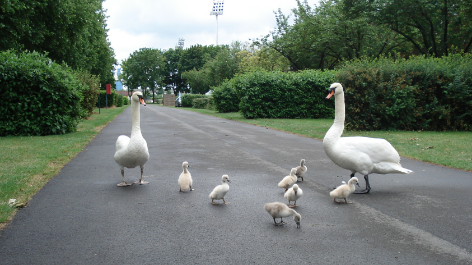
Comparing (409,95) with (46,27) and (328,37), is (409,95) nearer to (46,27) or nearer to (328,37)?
(328,37)

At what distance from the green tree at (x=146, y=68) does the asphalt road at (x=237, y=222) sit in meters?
112

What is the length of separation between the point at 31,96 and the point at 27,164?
789 cm

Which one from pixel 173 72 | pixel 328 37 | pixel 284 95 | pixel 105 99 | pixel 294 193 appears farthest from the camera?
pixel 173 72

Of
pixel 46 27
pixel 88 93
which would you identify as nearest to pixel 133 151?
pixel 46 27

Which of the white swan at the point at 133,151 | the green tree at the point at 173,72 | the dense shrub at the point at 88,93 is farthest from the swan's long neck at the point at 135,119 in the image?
the green tree at the point at 173,72

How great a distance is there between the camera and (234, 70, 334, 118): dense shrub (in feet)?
93.9

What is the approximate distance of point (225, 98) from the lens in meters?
39.4

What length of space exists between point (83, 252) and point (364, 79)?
52.7ft

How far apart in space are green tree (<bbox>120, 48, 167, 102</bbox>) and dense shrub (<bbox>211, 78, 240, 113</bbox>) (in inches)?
3137

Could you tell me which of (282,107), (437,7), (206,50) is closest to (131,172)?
(282,107)

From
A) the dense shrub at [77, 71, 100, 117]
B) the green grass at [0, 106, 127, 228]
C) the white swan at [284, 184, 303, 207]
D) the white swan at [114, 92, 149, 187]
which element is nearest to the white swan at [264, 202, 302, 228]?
the white swan at [284, 184, 303, 207]

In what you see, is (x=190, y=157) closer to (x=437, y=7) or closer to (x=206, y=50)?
(x=437, y=7)

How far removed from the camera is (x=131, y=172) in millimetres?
8055

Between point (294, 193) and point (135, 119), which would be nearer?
point (294, 193)
